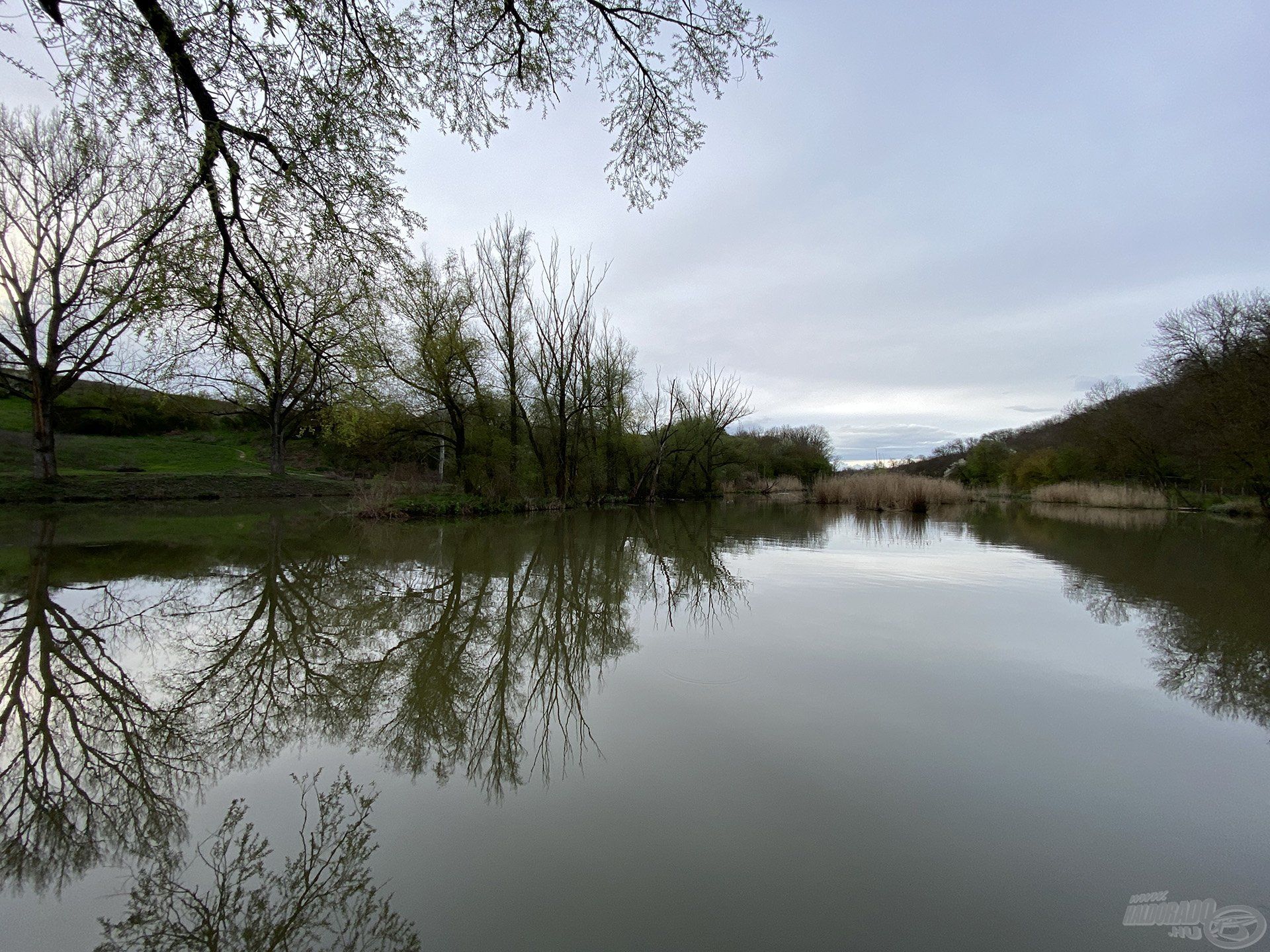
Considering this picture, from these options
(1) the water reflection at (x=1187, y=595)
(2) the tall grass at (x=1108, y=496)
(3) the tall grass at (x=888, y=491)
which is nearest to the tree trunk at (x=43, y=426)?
(1) the water reflection at (x=1187, y=595)

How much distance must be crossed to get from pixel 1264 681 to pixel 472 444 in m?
16.3

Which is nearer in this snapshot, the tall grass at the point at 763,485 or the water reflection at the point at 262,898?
the water reflection at the point at 262,898

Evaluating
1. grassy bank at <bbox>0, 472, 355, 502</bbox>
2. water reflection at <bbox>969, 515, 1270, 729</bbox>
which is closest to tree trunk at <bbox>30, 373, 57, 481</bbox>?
grassy bank at <bbox>0, 472, 355, 502</bbox>

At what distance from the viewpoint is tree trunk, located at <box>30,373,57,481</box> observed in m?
14.0

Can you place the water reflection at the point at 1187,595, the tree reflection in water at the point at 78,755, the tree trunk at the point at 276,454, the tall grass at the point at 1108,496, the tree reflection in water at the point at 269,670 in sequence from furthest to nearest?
1. the tall grass at the point at 1108,496
2. the tree trunk at the point at 276,454
3. the water reflection at the point at 1187,595
4. the tree reflection in water at the point at 269,670
5. the tree reflection in water at the point at 78,755

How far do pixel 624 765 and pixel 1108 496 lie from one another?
29.7m

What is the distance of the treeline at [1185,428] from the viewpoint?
52.5ft

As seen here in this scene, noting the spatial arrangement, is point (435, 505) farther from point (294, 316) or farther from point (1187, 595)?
point (1187, 595)

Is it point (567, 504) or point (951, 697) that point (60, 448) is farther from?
point (951, 697)

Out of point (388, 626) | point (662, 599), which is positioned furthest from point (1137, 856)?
point (388, 626)

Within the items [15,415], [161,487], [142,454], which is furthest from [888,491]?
[15,415]

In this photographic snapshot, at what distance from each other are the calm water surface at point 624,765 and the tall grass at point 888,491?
46.7ft

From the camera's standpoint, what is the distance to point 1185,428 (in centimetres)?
1986

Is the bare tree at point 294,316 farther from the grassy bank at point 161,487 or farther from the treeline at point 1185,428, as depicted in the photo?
the treeline at point 1185,428
